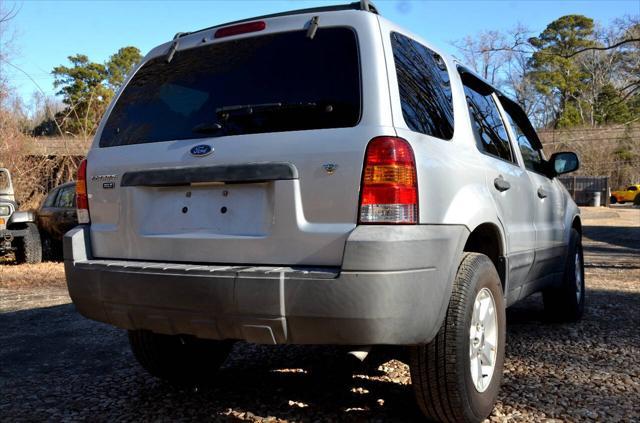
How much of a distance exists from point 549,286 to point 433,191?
8.32 ft

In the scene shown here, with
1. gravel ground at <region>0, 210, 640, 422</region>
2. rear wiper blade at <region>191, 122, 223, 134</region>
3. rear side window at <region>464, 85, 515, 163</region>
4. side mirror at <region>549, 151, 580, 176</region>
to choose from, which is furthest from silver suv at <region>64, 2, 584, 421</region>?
side mirror at <region>549, 151, 580, 176</region>

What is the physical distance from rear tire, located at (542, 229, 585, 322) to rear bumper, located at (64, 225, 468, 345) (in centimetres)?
272

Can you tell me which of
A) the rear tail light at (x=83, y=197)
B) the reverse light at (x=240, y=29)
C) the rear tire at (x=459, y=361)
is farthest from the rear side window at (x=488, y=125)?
the rear tail light at (x=83, y=197)

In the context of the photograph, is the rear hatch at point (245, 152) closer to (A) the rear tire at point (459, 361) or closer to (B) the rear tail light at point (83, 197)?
(B) the rear tail light at point (83, 197)

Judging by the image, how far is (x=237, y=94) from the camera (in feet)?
9.25

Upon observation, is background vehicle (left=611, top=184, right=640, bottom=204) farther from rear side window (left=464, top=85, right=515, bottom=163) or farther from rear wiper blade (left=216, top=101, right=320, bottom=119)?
rear wiper blade (left=216, top=101, right=320, bottom=119)

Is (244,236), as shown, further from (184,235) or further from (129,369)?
(129,369)

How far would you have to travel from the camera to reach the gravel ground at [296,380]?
3158mm

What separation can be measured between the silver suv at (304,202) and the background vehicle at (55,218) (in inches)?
334

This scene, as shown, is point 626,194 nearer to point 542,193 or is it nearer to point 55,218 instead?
point 55,218

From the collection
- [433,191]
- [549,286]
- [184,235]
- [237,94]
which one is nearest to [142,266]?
[184,235]

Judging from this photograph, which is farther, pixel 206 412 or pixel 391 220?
pixel 206 412

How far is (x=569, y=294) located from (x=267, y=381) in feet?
9.35

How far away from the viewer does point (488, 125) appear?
3736mm
